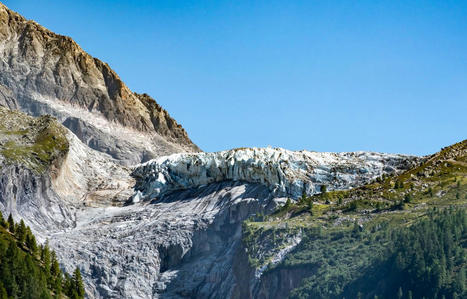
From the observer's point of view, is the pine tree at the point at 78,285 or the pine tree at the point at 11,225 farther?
the pine tree at the point at 11,225

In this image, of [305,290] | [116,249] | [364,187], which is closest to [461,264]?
[305,290]

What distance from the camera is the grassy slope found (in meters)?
Result: 172

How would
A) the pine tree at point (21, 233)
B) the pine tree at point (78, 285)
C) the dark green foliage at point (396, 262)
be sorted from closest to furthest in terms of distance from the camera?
1. the dark green foliage at point (396, 262)
2. the pine tree at point (78, 285)
3. the pine tree at point (21, 233)

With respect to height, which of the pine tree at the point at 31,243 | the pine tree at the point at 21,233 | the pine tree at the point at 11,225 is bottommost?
the pine tree at the point at 31,243

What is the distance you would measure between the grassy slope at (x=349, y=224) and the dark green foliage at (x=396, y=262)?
0.17 metres

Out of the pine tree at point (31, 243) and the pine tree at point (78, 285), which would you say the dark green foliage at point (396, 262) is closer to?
the pine tree at point (78, 285)

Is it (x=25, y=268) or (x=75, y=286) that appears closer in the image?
(x=25, y=268)

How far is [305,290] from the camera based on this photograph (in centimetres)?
17200

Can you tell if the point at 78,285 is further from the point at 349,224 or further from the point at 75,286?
the point at 349,224

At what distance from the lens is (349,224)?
600 feet

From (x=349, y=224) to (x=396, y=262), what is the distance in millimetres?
17839

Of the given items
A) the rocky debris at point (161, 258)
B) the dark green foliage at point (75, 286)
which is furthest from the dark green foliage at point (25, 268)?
the rocky debris at point (161, 258)

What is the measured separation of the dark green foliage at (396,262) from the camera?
162625mm

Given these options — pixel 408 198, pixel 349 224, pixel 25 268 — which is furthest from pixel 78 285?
pixel 408 198
